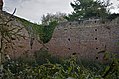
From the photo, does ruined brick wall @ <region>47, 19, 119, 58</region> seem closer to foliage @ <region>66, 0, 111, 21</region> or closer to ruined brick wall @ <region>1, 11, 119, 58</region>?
ruined brick wall @ <region>1, 11, 119, 58</region>

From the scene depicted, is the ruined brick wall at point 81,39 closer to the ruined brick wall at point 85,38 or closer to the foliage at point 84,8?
the ruined brick wall at point 85,38

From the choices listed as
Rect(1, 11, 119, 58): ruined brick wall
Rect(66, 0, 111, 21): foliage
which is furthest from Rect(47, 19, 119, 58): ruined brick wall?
Rect(66, 0, 111, 21): foliage

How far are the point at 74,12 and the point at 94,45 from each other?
11539 mm

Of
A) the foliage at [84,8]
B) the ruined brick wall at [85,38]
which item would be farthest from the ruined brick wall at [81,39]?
the foliage at [84,8]

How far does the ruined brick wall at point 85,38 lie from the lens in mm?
15406

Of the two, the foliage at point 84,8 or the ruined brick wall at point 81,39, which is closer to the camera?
the ruined brick wall at point 81,39

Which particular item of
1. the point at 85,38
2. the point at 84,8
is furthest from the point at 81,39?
the point at 84,8

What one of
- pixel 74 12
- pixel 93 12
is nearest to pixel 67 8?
pixel 74 12

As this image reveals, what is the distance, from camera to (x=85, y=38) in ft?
52.7

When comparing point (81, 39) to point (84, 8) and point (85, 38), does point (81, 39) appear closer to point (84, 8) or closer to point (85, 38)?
point (85, 38)

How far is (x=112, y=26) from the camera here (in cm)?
1541

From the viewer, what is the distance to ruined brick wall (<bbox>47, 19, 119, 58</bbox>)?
15.4 m

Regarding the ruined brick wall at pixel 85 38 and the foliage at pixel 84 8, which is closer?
the ruined brick wall at pixel 85 38

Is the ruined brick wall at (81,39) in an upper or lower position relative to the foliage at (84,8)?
lower
